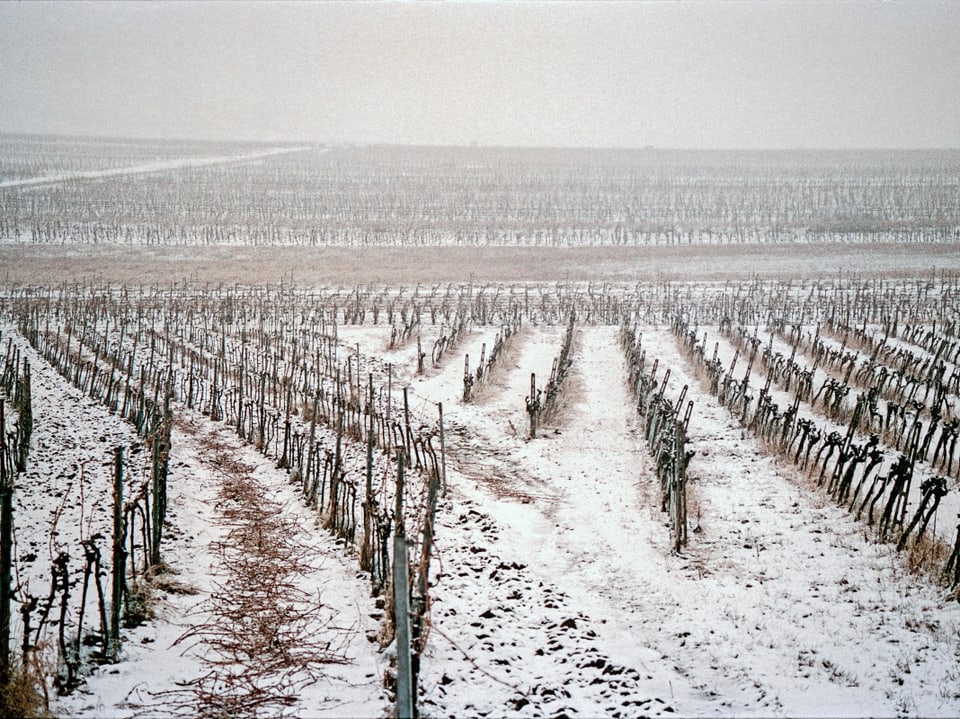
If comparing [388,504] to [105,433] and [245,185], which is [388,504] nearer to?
[105,433]

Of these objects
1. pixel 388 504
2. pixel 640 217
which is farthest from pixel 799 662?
pixel 640 217

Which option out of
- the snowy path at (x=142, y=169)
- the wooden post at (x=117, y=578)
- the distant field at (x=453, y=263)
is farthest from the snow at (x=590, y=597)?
the snowy path at (x=142, y=169)

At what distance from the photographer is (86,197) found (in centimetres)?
5047

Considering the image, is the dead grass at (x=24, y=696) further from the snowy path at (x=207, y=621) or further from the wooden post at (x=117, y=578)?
the wooden post at (x=117, y=578)

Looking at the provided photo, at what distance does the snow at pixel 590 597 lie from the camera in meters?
5.23

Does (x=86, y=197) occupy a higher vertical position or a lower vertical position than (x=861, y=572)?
higher

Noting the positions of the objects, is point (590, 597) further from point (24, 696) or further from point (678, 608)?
point (24, 696)

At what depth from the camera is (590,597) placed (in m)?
6.86

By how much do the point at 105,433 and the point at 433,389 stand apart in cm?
652

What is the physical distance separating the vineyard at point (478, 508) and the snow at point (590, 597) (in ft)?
0.11

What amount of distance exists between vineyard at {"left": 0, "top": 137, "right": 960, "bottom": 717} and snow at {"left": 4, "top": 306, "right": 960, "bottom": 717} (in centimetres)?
3

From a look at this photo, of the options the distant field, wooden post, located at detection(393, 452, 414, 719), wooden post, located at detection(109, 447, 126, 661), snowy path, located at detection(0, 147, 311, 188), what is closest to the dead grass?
wooden post, located at detection(109, 447, 126, 661)

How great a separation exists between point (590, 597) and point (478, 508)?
2379 millimetres

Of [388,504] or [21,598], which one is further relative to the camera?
[388,504]
